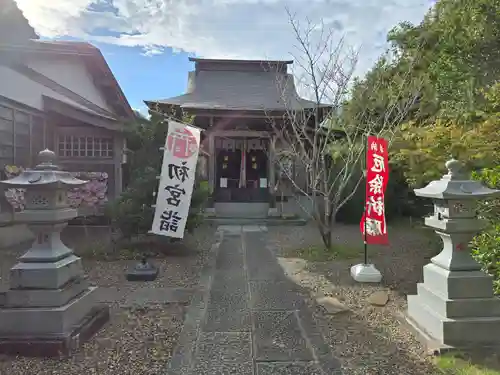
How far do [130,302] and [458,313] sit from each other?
384 centimetres

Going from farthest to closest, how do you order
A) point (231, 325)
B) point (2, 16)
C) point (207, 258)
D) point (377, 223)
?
point (2, 16) → point (207, 258) → point (377, 223) → point (231, 325)

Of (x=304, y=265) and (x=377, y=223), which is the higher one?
(x=377, y=223)

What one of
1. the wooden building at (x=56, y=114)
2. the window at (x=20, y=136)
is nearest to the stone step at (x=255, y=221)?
the wooden building at (x=56, y=114)

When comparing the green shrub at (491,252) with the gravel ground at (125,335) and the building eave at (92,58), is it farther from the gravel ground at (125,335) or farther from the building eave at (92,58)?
the building eave at (92,58)

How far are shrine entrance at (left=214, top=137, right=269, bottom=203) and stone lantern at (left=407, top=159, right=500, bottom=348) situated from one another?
1145cm

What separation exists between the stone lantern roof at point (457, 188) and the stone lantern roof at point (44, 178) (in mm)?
3664

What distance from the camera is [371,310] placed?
192 inches

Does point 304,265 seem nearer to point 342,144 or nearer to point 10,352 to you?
point 342,144

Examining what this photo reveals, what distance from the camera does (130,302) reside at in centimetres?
518

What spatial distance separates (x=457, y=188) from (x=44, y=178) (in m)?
4.03

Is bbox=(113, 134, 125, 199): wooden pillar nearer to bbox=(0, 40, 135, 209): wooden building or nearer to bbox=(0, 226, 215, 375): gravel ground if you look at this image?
bbox=(0, 40, 135, 209): wooden building

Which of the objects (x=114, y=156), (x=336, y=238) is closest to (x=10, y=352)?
(x=114, y=156)

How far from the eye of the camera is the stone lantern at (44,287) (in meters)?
3.60

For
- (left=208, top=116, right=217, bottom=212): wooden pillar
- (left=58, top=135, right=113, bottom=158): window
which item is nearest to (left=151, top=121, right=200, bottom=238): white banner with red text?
(left=58, top=135, right=113, bottom=158): window
